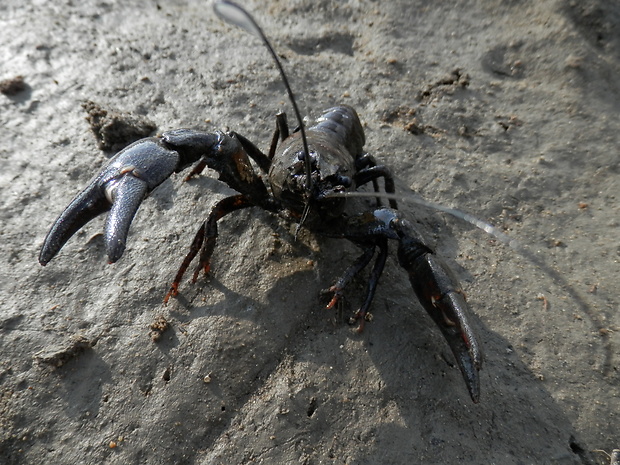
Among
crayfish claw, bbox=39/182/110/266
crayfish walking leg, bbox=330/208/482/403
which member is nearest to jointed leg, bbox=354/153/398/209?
crayfish walking leg, bbox=330/208/482/403

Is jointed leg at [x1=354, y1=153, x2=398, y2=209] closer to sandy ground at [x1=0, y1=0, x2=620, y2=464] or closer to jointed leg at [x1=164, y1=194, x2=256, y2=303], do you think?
sandy ground at [x1=0, y1=0, x2=620, y2=464]

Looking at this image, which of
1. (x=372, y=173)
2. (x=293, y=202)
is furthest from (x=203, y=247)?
(x=372, y=173)

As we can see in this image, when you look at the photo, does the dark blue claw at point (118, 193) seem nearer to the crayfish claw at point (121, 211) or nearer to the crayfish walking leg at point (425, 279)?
the crayfish claw at point (121, 211)

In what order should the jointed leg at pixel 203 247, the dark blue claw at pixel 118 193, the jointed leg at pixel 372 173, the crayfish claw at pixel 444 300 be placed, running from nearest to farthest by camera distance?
the dark blue claw at pixel 118 193, the crayfish claw at pixel 444 300, the jointed leg at pixel 203 247, the jointed leg at pixel 372 173

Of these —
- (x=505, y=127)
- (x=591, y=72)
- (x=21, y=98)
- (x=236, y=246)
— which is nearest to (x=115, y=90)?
(x=21, y=98)

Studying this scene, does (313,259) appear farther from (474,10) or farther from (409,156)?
(474,10)

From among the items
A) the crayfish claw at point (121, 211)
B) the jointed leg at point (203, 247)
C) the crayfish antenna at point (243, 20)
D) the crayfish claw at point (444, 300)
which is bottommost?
the crayfish claw at point (444, 300)

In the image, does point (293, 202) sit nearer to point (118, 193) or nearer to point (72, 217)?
point (118, 193)

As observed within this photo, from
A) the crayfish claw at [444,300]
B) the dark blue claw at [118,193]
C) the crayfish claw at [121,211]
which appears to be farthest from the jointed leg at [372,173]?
the crayfish claw at [121,211]
